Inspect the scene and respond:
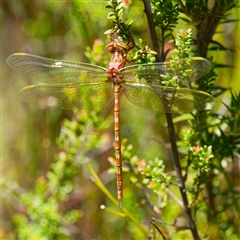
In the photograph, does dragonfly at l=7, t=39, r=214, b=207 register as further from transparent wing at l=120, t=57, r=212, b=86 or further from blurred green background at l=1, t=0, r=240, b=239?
blurred green background at l=1, t=0, r=240, b=239

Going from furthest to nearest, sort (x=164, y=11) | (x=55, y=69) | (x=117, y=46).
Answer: (x=55, y=69) → (x=117, y=46) → (x=164, y=11)

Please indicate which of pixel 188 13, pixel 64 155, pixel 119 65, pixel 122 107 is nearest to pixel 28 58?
pixel 119 65

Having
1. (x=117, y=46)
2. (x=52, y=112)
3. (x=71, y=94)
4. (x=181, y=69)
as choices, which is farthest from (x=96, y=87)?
(x=52, y=112)

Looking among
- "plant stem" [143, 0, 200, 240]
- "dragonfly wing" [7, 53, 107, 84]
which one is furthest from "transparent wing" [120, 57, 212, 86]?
"dragonfly wing" [7, 53, 107, 84]

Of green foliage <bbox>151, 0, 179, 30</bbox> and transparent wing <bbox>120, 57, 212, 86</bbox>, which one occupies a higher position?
green foliage <bbox>151, 0, 179, 30</bbox>

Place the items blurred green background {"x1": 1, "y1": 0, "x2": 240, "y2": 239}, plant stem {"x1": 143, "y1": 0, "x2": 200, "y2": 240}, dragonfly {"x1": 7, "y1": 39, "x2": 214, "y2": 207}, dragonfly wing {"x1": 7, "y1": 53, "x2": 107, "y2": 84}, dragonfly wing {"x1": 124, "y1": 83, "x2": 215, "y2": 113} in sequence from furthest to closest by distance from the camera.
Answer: blurred green background {"x1": 1, "y1": 0, "x2": 240, "y2": 239}, dragonfly wing {"x1": 7, "y1": 53, "x2": 107, "y2": 84}, dragonfly {"x1": 7, "y1": 39, "x2": 214, "y2": 207}, dragonfly wing {"x1": 124, "y1": 83, "x2": 215, "y2": 113}, plant stem {"x1": 143, "y1": 0, "x2": 200, "y2": 240}

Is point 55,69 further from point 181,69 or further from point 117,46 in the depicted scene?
point 181,69

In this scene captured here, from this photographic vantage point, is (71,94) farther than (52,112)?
No

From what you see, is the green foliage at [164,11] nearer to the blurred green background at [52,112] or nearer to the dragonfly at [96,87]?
the dragonfly at [96,87]
